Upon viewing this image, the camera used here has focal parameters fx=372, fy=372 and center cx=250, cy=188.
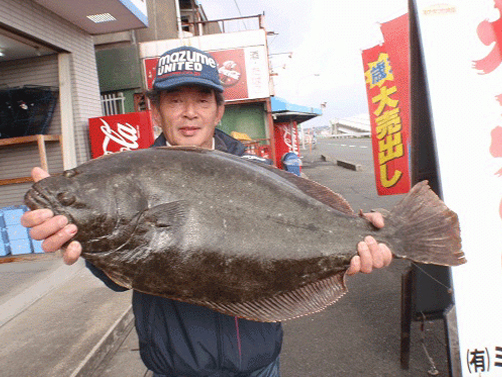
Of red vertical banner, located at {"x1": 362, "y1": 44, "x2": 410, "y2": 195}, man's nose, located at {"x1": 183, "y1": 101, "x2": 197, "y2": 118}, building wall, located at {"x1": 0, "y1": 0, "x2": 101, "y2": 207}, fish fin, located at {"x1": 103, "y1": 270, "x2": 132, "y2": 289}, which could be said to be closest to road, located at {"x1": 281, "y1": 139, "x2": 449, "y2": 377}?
red vertical banner, located at {"x1": 362, "y1": 44, "x2": 410, "y2": 195}

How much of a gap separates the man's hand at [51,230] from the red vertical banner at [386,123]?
5.04 meters

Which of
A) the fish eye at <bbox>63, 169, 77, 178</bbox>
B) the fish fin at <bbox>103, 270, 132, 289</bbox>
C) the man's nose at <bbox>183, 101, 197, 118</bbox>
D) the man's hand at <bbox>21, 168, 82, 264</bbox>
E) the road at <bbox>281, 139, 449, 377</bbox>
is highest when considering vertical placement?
→ the man's nose at <bbox>183, 101, 197, 118</bbox>

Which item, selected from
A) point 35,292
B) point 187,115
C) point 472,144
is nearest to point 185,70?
point 187,115

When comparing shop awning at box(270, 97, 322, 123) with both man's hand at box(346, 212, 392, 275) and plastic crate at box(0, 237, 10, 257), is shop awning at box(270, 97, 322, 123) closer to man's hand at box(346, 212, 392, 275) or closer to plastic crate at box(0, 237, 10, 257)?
plastic crate at box(0, 237, 10, 257)

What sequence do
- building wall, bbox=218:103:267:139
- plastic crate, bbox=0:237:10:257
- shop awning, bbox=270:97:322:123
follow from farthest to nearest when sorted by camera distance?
1. shop awning, bbox=270:97:322:123
2. building wall, bbox=218:103:267:139
3. plastic crate, bbox=0:237:10:257

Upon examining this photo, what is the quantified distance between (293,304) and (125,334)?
3.07m

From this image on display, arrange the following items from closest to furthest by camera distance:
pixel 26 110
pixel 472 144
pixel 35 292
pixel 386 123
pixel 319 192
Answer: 1. pixel 319 192
2. pixel 472 144
3. pixel 35 292
4. pixel 386 123
5. pixel 26 110

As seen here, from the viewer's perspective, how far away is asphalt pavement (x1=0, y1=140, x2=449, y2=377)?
10.5 feet

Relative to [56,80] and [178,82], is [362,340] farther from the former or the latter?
[56,80]

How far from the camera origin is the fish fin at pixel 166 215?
4.29ft

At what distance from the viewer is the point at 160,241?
A: 4.26 ft

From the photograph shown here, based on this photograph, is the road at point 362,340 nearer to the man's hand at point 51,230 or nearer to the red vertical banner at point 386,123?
the red vertical banner at point 386,123

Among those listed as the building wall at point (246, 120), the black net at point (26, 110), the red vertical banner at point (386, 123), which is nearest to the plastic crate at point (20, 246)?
the black net at point (26, 110)

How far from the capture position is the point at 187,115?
1.75 meters
